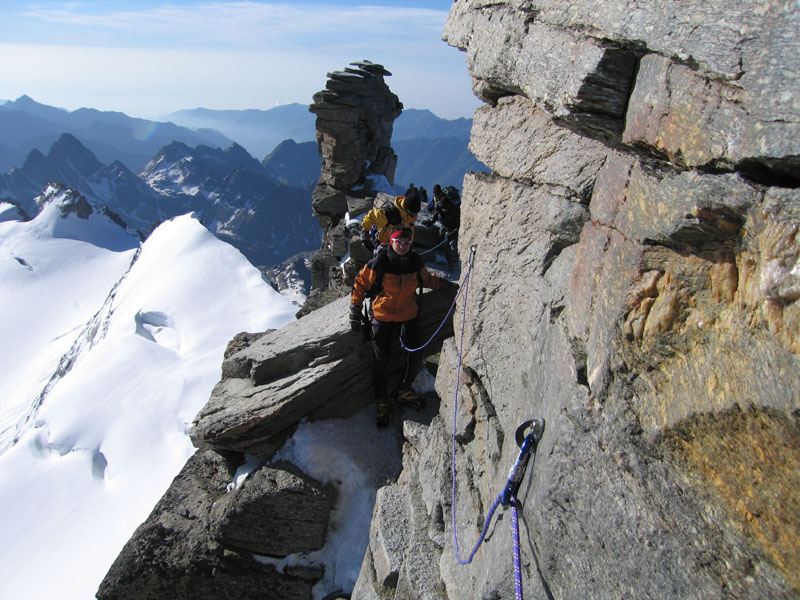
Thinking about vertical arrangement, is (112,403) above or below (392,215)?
below

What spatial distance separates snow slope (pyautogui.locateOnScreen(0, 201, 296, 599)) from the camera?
2127 cm

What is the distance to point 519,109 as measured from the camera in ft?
17.6

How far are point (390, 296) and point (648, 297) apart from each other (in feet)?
18.2

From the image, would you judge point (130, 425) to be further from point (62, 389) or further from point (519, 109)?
point (519, 109)

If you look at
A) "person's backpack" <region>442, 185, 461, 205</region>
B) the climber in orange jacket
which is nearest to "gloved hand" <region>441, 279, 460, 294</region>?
the climber in orange jacket

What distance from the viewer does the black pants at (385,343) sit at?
9008 mm

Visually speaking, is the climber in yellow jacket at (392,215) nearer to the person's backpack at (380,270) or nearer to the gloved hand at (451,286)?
the gloved hand at (451,286)

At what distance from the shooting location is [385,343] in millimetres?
9102

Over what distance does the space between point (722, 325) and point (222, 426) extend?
8.18m

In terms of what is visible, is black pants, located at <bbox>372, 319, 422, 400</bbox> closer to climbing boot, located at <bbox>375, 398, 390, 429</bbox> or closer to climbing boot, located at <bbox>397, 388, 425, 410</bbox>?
climbing boot, located at <bbox>375, 398, 390, 429</bbox>

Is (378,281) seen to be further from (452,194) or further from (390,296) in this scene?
(452,194)

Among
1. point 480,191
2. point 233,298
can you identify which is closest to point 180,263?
point 233,298

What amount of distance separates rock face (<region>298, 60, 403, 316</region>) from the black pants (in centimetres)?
1459

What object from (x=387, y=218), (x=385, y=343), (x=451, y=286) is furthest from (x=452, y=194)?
(x=385, y=343)
